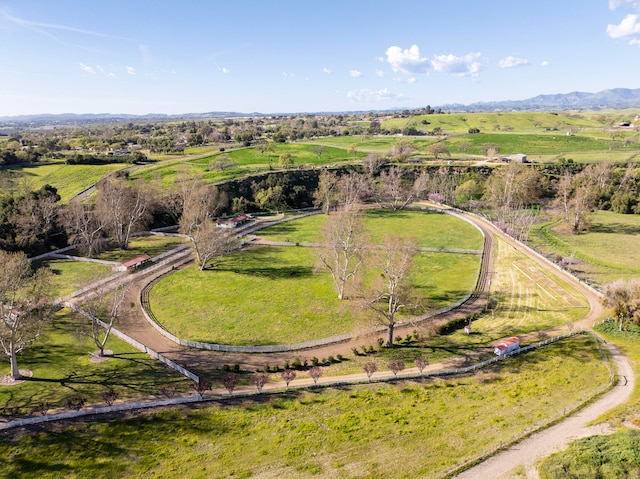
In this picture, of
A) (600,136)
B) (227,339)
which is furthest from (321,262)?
(600,136)

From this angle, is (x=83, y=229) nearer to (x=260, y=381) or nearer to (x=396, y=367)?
(x=260, y=381)

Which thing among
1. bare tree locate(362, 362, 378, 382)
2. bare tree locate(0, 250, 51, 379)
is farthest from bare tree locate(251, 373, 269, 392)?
bare tree locate(0, 250, 51, 379)

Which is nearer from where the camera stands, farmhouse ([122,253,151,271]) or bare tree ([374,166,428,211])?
farmhouse ([122,253,151,271])

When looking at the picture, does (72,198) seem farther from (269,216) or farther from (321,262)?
(321,262)

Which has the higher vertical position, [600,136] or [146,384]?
[600,136]

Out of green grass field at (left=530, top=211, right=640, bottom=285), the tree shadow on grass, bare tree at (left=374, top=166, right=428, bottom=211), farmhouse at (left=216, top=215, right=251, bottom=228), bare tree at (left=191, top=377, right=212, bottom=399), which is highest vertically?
bare tree at (left=374, top=166, right=428, bottom=211)

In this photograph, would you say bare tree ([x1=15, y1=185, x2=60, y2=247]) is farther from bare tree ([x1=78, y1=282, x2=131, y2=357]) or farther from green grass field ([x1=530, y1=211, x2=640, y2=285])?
green grass field ([x1=530, y1=211, x2=640, y2=285])
